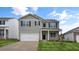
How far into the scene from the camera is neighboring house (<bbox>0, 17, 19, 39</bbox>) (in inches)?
658

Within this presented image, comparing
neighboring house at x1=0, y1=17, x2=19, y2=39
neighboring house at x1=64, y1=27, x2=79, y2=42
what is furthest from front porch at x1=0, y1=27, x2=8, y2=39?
neighboring house at x1=64, y1=27, x2=79, y2=42

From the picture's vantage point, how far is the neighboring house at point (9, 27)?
54.8ft

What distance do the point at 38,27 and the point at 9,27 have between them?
1364 mm

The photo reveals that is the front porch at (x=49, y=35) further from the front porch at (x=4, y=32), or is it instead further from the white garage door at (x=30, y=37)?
the front porch at (x=4, y=32)

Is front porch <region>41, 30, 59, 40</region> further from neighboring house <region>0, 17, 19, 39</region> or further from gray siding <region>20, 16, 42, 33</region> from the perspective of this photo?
neighboring house <region>0, 17, 19, 39</region>

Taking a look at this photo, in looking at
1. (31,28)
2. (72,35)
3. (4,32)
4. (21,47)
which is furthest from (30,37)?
(72,35)

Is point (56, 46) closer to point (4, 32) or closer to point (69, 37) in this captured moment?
point (69, 37)

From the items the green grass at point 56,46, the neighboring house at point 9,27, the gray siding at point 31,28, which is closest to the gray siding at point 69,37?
the green grass at point 56,46

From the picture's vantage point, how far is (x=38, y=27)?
1691 centimetres

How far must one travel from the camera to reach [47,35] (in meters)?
16.9

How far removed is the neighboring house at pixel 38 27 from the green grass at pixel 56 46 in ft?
0.93
